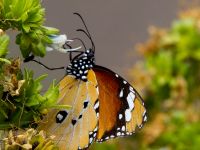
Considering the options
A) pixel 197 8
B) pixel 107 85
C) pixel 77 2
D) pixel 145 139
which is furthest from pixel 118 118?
pixel 77 2

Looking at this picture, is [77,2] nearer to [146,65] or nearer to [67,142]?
[146,65]

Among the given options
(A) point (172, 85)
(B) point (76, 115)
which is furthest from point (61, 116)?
(A) point (172, 85)

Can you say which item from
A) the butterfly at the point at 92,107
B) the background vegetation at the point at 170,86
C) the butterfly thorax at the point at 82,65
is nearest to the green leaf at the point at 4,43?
the butterfly at the point at 92,107

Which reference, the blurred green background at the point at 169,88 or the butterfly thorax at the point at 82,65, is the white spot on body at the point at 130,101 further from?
the blurred green background at the point at 169,88

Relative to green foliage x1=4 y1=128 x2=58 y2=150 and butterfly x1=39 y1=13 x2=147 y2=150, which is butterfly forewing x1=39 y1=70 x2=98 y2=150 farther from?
green foliage x1=4 y1=128 x2=58 y2=150

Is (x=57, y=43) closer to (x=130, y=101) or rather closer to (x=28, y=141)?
(x=28, y=141)

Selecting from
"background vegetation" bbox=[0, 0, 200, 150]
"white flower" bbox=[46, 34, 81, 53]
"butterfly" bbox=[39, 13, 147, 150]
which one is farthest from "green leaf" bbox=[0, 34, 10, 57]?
"background vegetation" bbox=[0, 0, 200, 150]
